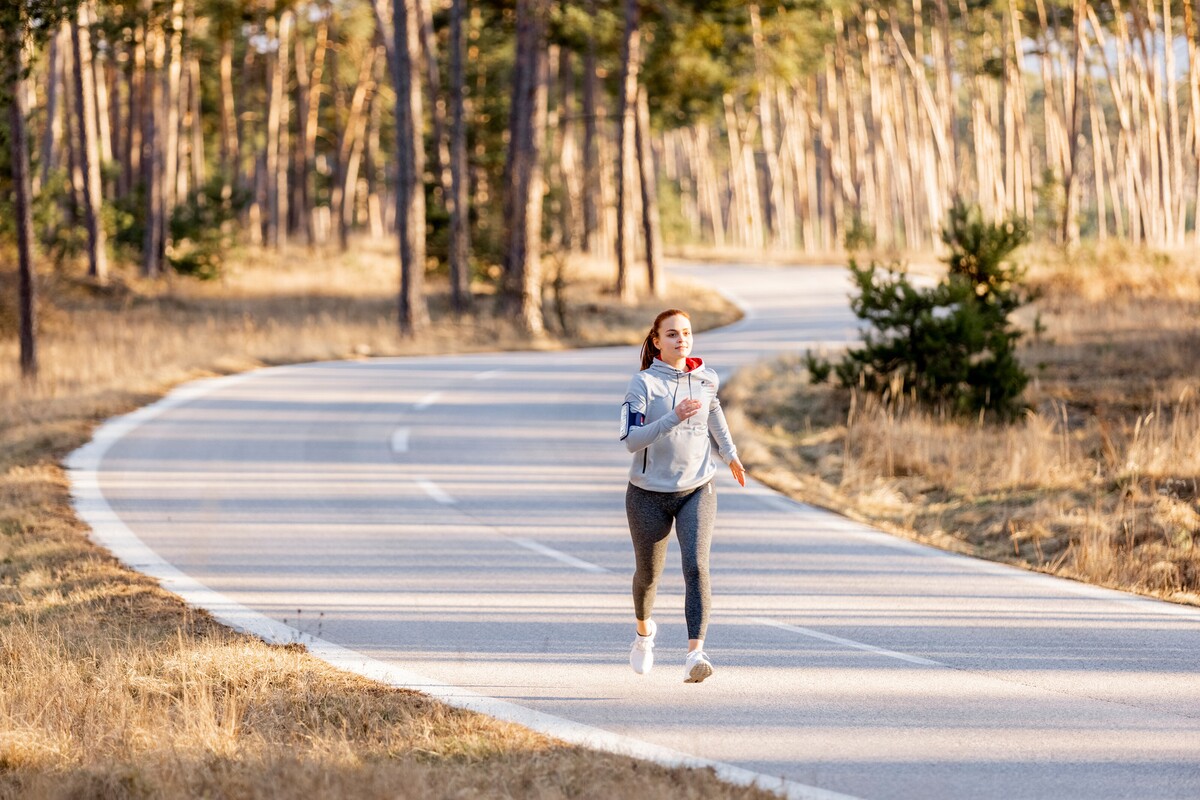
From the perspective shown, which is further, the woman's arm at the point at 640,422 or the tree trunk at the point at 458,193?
the tree trunk at the point at 458,193

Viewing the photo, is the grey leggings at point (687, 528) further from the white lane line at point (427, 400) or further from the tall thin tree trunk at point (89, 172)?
the tall thin tree trunk at point (89, 172)

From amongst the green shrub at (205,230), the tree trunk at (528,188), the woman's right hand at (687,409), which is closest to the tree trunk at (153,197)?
the green shrub at (205,230)

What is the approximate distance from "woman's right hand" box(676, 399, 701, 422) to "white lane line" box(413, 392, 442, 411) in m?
11.6

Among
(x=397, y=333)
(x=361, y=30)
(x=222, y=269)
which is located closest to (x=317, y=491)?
(x=397, y=333)

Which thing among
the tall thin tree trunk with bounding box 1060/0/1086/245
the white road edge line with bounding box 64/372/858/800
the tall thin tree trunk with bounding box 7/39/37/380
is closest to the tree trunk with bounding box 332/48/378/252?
the tall thin tree trunk with bounding box 1060/0/1086/245

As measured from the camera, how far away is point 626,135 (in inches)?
1398

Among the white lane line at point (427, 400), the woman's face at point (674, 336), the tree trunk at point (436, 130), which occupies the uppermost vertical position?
the tree trunk at point (436, 130)

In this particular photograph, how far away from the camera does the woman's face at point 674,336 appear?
6602mm

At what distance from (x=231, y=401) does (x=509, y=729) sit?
12.9 meters

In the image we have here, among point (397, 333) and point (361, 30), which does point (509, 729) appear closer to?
point (397, 333)

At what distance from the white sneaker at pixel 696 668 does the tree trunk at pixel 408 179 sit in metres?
21.7

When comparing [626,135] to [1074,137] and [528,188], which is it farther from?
[1074,137]

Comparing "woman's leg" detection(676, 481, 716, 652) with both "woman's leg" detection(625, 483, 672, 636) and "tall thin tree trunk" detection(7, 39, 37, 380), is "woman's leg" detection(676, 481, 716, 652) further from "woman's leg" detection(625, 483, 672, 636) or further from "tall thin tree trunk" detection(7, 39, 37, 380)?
"tall thin tree trunk" detection(7, 39, 37, 380)

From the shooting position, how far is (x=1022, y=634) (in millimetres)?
7977
